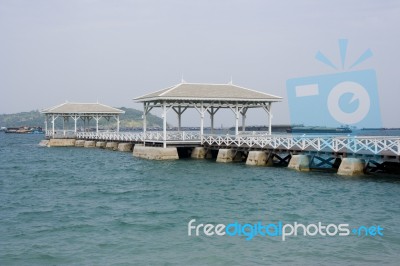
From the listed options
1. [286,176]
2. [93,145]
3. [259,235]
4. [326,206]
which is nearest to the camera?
[259,235]

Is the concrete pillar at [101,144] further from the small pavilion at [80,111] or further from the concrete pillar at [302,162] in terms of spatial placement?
the concrete pillar at [302,162]

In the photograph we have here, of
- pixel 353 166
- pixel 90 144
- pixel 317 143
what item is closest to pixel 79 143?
pixel 90 144

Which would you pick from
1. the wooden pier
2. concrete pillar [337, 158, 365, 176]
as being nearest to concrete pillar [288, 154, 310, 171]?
the wooden pier

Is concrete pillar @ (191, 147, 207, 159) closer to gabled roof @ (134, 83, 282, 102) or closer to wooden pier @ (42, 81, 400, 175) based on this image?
wooden pier @ (42, 81, 400, 175)

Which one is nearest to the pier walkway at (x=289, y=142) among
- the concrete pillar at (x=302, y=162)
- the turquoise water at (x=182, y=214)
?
the concrete pillar at (x=302, y=162)

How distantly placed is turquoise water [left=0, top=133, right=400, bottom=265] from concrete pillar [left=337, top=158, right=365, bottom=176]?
611mm

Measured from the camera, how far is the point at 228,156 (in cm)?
3516

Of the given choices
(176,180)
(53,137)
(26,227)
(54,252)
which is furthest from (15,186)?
(53,137)

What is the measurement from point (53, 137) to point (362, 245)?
52.6 m

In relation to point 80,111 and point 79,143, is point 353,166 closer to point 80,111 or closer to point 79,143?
point 80,111

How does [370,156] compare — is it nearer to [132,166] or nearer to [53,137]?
[132,166]

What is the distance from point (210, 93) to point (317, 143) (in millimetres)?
10217

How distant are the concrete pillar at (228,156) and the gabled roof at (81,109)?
26.4m

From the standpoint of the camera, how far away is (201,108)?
123 feet
